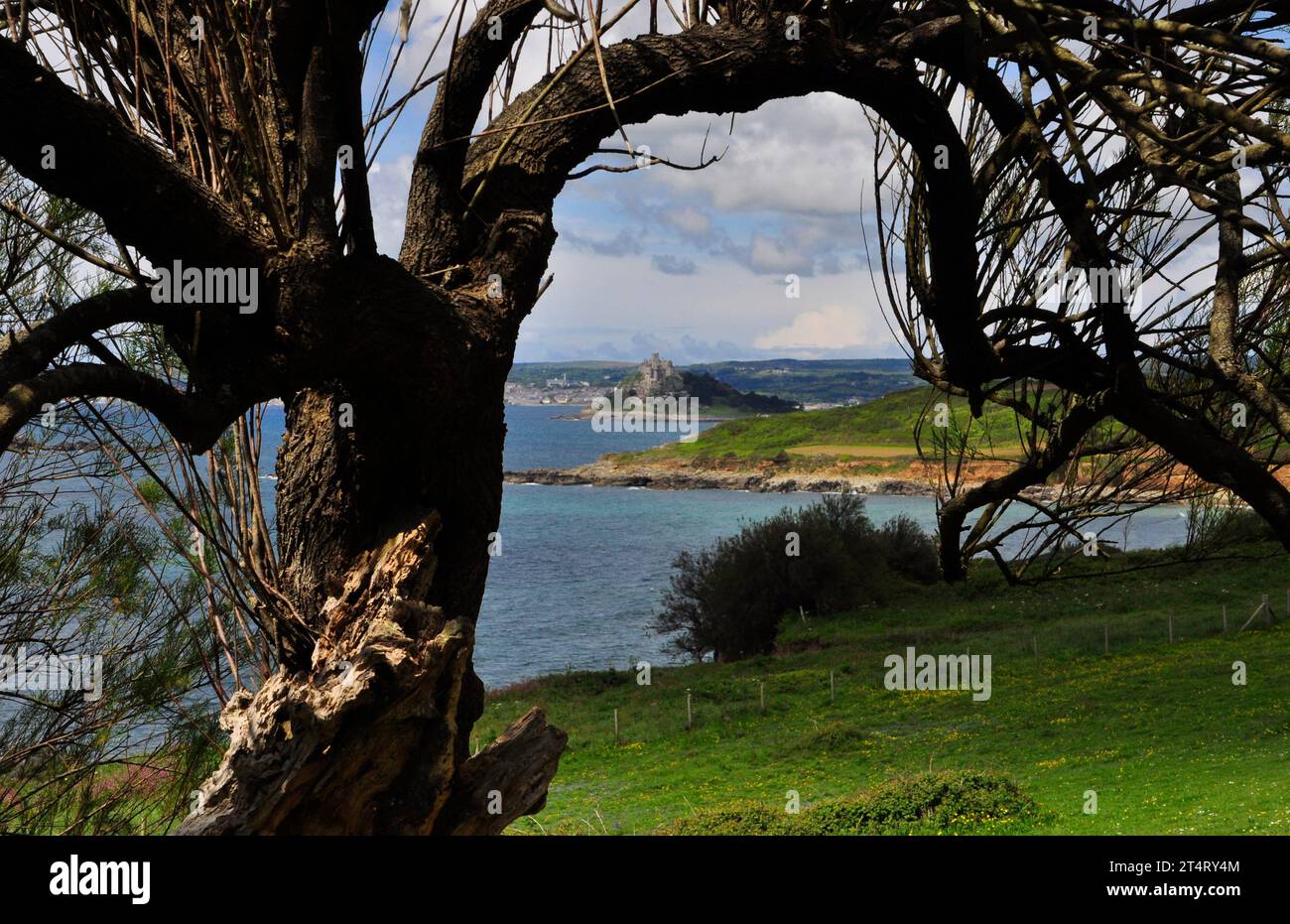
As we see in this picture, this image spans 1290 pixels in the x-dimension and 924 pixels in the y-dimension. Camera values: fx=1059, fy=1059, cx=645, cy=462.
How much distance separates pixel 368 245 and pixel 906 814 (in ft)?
40.8

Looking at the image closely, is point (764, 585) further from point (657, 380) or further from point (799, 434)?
point (657, 380)

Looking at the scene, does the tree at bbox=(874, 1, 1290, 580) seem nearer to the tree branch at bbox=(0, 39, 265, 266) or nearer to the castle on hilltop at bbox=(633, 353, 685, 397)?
the tree branch at bbox=(0, 39, 265, 266)

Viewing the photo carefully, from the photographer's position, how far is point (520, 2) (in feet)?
9.98

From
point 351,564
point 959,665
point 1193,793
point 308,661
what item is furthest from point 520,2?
point 959,665

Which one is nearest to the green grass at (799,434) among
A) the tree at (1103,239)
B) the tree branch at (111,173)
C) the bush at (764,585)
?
the bush at (764,585)

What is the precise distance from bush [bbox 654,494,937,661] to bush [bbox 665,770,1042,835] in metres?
19.2

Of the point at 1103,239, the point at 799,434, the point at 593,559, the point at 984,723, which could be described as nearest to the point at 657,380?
the point at 799,434

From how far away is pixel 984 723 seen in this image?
20.8m

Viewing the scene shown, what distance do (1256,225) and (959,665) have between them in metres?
24.2

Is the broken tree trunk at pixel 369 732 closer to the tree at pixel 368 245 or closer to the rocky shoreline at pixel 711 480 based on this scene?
the tree at pixel 368 245

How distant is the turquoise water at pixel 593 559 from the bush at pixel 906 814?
6.52 metres

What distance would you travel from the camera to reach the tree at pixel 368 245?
2359 mm
